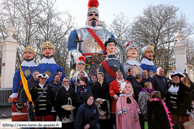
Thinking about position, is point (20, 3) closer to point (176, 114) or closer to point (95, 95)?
point (95, 95)

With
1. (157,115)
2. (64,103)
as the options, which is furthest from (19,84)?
(157,115)

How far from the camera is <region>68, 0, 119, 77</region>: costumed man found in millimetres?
6246

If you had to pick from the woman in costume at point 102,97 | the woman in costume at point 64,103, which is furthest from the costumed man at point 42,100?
the woman in costume at point 102,97

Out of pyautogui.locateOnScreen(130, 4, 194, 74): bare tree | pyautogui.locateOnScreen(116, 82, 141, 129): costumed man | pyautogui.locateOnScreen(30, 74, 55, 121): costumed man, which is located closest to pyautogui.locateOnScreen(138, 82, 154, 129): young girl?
pyautogui.locateOnScreen(116, 82, 141, 129): costumed man

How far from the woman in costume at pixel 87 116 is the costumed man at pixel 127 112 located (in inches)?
21.8

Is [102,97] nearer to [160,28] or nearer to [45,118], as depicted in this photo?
[45,118]

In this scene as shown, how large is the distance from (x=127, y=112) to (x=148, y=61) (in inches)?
122

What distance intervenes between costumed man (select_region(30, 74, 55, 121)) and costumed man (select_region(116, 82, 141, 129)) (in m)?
1.67

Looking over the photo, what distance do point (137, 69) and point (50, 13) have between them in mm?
12610

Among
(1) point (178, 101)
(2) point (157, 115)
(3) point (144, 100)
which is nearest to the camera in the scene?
(2) point (157, 115)

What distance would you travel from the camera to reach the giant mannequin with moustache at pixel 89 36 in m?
6.53

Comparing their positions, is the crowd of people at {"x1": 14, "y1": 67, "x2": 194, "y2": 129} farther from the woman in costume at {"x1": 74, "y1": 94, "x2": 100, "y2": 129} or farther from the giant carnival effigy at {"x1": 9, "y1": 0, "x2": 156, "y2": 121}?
the giant carnival effigy at {"x1": 9, "y1": 0, "x2": 156, "y2": 121}

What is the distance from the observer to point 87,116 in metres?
3.95

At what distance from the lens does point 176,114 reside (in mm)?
4203
